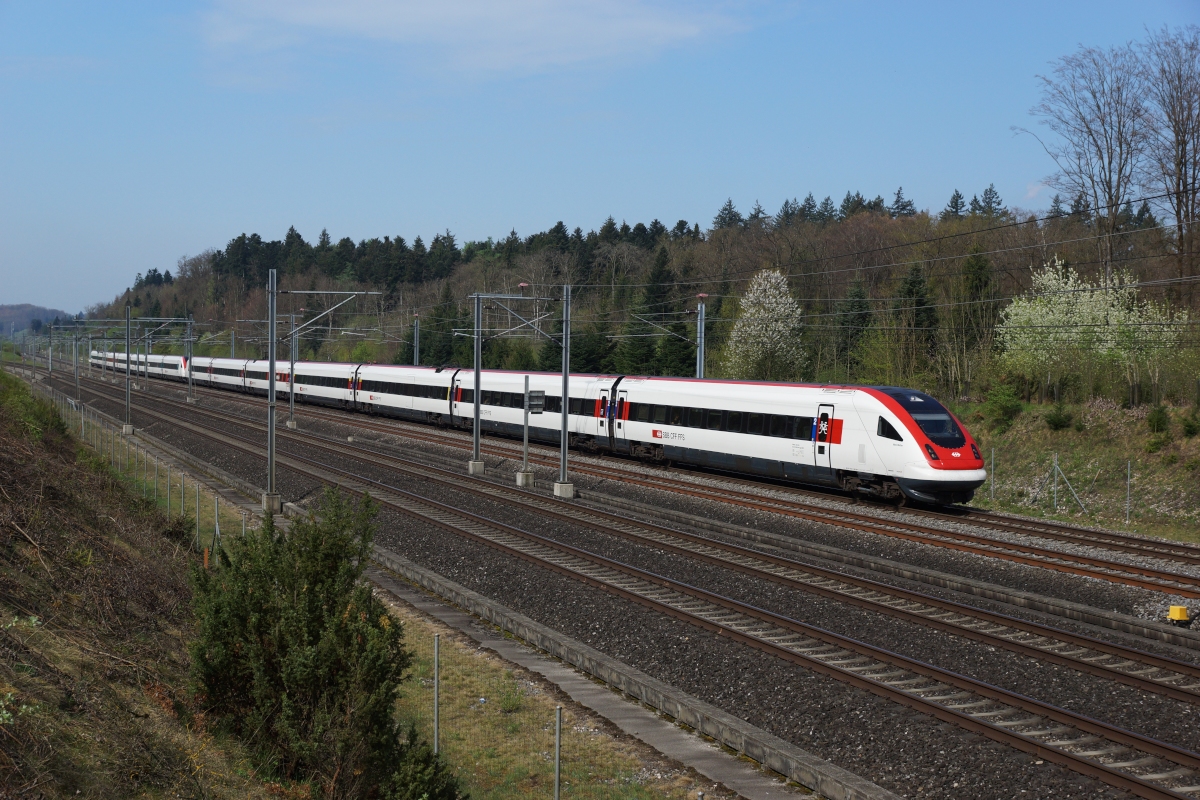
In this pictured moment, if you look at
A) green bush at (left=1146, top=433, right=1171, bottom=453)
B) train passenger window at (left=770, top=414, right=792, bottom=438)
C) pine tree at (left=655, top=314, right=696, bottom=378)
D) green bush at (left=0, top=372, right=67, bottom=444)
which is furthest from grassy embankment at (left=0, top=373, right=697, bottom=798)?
pine tree at (left=655, top=314, right=696, bottom=378)

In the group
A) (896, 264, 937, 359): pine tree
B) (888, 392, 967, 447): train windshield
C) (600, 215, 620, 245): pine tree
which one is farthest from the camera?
(600, 215, 620, 245): pine tree

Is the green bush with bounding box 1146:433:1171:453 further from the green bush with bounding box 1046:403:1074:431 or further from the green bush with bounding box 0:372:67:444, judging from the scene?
the green bush with bounding box 0:372:67:444

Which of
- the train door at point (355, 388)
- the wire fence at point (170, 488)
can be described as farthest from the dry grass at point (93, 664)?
the train door at point (355, 388)

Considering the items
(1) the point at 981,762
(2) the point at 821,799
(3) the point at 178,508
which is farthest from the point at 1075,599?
(3) the point at 178,508

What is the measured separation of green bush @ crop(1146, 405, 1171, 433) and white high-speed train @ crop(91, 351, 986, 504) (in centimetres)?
1008

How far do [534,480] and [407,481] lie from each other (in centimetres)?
399

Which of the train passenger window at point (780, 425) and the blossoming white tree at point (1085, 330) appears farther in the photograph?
the blossoming white tree at point (1085, 330)

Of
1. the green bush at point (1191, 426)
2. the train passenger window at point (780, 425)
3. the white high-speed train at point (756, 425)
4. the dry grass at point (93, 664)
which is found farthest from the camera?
the green bush at point (1191, 426)

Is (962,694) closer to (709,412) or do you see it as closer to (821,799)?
(821,799)

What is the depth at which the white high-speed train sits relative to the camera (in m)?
23.1

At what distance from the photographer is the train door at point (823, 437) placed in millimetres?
24953

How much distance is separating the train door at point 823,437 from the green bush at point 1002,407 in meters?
14.1

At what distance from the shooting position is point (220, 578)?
31.4ft

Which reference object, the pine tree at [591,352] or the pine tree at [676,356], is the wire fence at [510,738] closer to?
the pine tree at [676,356]
